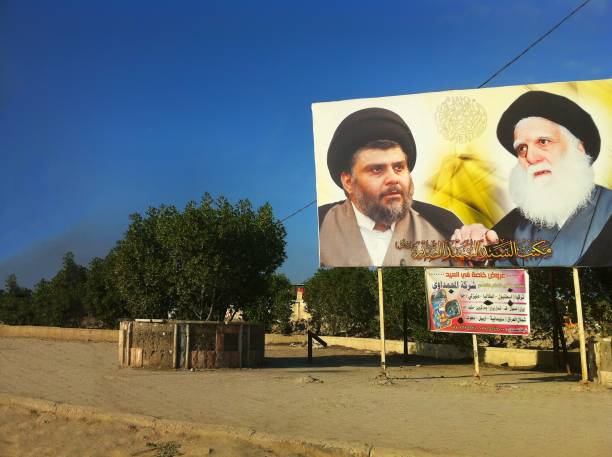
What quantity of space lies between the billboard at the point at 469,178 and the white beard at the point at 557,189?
0.02 metres

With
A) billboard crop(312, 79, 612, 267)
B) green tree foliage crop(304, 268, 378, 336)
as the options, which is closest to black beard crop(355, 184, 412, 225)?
billboard crop(312, 79, 612, 267)

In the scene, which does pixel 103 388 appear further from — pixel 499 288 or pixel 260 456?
pixel 499 288

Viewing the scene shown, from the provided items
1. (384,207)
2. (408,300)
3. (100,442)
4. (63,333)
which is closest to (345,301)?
(408,300)

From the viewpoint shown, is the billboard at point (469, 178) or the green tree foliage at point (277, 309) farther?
the green tree foliage at point (277, 309)

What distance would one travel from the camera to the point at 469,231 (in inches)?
488

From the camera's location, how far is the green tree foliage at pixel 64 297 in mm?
43094

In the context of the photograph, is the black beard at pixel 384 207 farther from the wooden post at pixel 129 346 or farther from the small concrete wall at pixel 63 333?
the small concrete wall at pixel 63 333

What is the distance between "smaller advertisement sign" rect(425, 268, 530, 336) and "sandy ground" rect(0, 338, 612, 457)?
53.9 inches

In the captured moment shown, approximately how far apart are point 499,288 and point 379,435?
6402 mm

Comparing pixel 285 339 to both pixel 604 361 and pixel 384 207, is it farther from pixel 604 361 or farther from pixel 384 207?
pixel 604 361

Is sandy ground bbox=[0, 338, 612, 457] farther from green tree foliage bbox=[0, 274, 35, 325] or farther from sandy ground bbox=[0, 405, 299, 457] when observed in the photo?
green tree foliage bbox=[0, 274, 35, 325]

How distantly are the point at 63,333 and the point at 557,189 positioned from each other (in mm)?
30692

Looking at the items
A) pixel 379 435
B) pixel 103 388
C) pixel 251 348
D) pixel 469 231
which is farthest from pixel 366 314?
pixel 379 435

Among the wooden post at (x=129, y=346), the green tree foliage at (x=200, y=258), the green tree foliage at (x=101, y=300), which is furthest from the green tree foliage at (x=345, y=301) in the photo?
the wooden post at (x=129, y=346)
